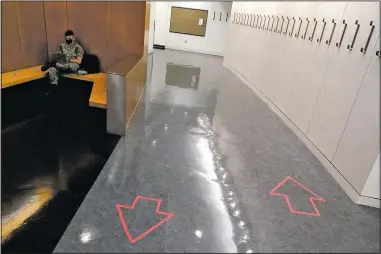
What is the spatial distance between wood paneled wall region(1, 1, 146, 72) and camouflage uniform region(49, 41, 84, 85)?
8.7 inches

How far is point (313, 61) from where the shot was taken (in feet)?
12.1

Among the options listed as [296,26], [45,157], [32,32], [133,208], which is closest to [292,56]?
[296,26]

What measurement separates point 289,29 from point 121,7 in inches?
106

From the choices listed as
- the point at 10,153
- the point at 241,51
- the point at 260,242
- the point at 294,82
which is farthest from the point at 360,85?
the point at 241,51

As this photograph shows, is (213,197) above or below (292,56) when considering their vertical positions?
below

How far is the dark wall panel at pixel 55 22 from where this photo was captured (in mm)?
4168

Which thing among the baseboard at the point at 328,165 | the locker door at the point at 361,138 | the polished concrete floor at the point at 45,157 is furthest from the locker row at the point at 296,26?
the polished concrete floor at the point at 45,157

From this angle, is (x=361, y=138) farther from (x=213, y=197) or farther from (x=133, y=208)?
(x=133, y=208)

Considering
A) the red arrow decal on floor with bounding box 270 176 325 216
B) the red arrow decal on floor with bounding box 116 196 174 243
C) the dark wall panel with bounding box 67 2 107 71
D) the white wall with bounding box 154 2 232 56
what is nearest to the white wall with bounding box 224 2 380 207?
the red arrow decal on floor with bounding box 270 176 325 216

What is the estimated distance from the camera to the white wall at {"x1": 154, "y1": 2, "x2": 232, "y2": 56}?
1068 centimetres

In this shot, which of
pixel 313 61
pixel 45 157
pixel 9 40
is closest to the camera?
pixel 45 157

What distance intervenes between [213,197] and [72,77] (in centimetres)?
287

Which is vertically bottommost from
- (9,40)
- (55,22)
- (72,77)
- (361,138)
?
(72,77)

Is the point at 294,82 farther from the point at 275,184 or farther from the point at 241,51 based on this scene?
the point at 241,51
